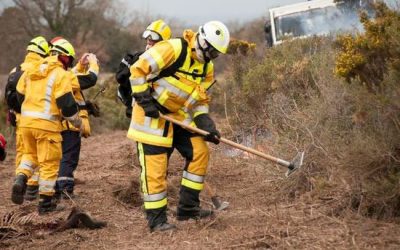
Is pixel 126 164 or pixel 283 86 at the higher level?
pixel 283 86

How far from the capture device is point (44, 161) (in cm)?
692

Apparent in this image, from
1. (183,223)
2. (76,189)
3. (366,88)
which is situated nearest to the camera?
(366,88)

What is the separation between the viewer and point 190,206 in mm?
6266

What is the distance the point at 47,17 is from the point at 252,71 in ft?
94.5

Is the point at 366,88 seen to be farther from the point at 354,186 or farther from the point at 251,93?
the point at 251,93

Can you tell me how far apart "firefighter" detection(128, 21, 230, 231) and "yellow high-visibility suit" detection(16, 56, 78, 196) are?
1.22 meters

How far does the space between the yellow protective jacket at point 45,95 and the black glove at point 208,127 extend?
4.77 ft

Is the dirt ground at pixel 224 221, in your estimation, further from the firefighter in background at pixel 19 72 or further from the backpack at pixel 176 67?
the backpack at pixel 176 67

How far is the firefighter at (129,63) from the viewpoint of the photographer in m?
7.11

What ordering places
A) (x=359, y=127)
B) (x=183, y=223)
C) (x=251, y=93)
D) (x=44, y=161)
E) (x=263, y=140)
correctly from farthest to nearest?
(x=251, y=93) < (x=263, y=140) < (x=44, y=161) < (x=183, y=223) < (x=359, y=127)

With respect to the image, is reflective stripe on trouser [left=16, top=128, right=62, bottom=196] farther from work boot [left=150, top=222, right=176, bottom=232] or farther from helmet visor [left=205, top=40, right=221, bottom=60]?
helmet visor [left=205, top=40, right=221, bottom=60]

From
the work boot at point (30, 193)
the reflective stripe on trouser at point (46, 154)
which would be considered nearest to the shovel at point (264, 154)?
the reflective stripe on trouser at point (46, 154)

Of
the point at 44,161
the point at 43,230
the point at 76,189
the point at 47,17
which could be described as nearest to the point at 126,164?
the point at 76,189

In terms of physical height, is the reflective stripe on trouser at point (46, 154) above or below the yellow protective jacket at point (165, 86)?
below
